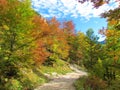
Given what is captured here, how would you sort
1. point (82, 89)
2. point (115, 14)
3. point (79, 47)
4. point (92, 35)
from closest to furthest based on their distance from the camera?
1. point (115, 14)
2. point (82, 89)
3. point (92, 35)
4. point (79, 47)

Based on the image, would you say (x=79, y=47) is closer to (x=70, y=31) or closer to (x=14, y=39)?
(x=70, y=31)

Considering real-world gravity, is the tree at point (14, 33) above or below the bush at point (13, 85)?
above

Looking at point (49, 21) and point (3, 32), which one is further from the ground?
point (49, 21)

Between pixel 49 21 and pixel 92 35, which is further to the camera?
pixel 49 21

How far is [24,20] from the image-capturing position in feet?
76.6

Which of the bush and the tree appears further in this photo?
the tree

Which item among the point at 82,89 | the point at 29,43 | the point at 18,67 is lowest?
the point at 82,89

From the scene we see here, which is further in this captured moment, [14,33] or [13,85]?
[14,33]

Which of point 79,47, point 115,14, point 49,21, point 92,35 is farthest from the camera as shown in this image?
point 79,47

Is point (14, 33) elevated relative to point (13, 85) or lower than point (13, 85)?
elevated

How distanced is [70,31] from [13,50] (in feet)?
164

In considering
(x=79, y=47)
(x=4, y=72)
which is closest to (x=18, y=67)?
(x=4, y=72)

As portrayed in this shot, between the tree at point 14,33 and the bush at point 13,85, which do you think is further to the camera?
the tree at point 14,33

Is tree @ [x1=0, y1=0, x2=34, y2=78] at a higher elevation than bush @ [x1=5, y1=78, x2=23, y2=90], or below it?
higher
